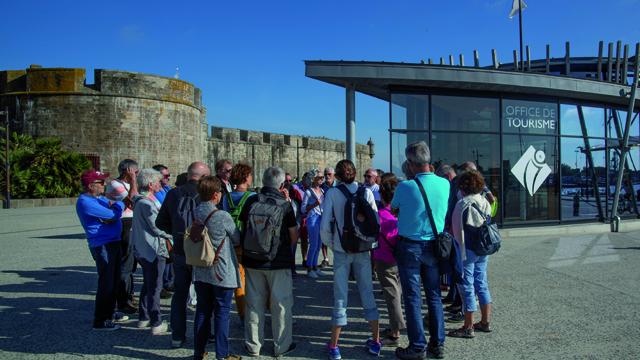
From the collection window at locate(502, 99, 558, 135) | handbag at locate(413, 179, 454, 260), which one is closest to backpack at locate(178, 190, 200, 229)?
handbag at locate(413, 179, 454, 260)

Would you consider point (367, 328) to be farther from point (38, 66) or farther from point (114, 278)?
point (38, 66)

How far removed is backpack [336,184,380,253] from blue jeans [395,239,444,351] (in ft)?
0.93

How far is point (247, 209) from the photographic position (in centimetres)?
416

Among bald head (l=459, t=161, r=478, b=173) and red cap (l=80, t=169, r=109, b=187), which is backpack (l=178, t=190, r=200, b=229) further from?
bald head (l=459, t=161, r=478, b=173)

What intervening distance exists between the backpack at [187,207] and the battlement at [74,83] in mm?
30796

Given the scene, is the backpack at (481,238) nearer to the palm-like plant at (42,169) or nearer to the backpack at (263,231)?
the backpack at (263,231)

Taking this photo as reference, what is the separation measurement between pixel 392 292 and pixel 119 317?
308cm

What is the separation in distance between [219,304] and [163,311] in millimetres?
2064

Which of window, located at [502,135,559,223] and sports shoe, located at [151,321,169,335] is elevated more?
window, located at [502,135,559,223]

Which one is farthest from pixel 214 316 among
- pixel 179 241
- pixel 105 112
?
pixel 105 112

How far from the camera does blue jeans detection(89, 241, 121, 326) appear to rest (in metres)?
4.83

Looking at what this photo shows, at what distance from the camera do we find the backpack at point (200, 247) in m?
3.87

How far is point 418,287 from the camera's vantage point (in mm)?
4035

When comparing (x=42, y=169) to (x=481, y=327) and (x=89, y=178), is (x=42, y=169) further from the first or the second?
(x=481, y=327)
